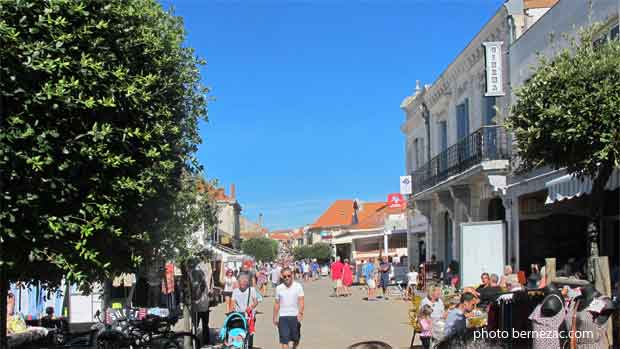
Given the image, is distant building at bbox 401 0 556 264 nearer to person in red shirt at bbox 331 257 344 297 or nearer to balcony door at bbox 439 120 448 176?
balcony door at bbox 439 120 448 176

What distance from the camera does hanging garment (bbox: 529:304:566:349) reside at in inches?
322

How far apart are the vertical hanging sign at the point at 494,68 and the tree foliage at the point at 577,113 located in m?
9.63

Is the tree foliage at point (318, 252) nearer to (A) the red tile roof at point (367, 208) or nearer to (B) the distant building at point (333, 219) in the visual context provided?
(A) the red tile roof at point (367, 208)

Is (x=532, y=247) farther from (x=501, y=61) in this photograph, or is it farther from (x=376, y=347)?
(x=376, y=347)

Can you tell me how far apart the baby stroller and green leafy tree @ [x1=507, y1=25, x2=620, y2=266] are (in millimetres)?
4735

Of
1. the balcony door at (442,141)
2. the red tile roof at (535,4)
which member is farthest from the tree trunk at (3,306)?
the balcony door at (442,141)

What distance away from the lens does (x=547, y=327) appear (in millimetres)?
8273

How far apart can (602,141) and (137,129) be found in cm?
557

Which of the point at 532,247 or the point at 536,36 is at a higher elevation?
the point at 536,36

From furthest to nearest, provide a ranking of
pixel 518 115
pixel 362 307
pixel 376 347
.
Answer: pixel 362 307 < pixel 518 115 < pixel 376 347

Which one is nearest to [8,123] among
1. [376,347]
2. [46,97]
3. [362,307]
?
[46,97]

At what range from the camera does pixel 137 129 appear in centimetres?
859

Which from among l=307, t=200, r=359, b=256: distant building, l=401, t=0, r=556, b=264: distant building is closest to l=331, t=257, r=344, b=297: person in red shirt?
l=401, t=0, r=556, b=264: distant building

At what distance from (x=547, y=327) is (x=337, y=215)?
104963 mm
